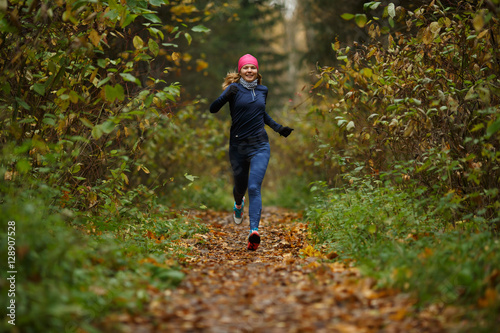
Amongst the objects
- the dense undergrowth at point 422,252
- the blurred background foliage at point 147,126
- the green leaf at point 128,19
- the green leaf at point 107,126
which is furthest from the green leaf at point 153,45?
the dense undergrowth at point 422,252

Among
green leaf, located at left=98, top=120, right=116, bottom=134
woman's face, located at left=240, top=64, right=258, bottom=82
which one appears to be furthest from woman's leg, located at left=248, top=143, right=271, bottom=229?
green leaf, located at left=98, top=120, right=116, bottom=134

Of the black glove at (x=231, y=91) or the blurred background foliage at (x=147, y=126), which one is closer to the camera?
the blurred background foliage at (x=147, y=126)

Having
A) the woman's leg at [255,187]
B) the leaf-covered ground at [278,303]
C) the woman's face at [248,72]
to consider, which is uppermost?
the woman's face at [248,72]

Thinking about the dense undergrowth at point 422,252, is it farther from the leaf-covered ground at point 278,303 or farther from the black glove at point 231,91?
the black glove at point 231,91

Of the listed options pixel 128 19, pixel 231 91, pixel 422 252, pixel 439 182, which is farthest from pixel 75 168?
pixel 439 182

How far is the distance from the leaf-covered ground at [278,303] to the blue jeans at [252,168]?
1.04 metres

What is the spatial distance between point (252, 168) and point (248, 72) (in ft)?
4.35

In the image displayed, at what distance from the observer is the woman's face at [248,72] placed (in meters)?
5.82

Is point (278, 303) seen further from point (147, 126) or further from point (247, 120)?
point (147, 126)

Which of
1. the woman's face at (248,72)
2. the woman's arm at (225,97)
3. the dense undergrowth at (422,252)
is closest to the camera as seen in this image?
the dense undergrowth at (422,252)

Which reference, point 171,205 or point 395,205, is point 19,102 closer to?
point 395,205

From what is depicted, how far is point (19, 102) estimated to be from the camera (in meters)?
4.13

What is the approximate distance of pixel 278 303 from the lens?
122 inches

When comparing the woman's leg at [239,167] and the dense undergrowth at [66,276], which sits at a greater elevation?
the woman's leg at [239,167]
